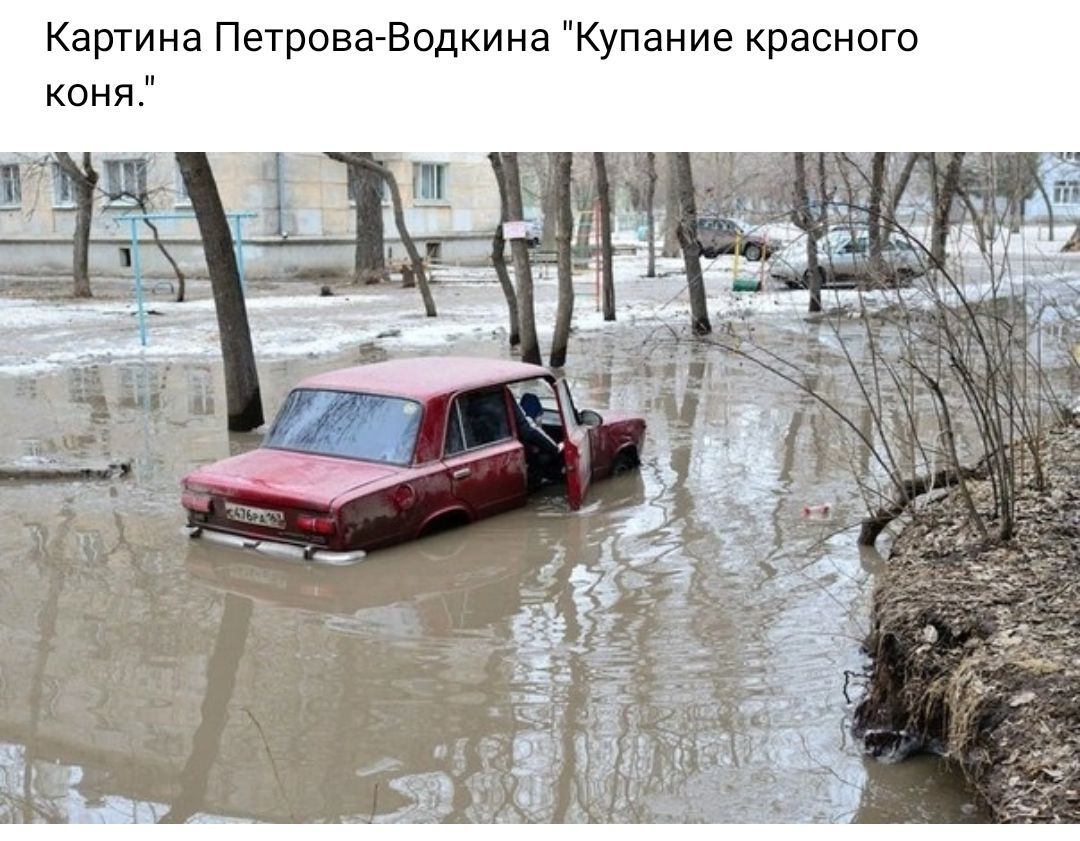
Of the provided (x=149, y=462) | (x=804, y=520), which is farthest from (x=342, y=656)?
(x=149, y=462)

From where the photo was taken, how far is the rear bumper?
781 cm

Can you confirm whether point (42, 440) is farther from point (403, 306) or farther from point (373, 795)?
point (403, 306)

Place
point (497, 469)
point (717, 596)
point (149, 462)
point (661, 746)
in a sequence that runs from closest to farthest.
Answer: point (661, 746) → point (717, 596) → point (497, 469) → point (149, 462)

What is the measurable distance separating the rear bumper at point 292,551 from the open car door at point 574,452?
1793mm

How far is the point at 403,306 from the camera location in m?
27.3

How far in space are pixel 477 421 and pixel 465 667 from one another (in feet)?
9.18

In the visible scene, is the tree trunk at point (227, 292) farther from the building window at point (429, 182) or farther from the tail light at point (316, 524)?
the building window at point (429, 182)

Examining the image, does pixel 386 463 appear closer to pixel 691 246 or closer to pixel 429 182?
pixel 691 246

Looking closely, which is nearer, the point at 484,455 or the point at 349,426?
the point at 349,426

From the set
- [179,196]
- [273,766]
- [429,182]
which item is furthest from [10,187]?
[273,766]

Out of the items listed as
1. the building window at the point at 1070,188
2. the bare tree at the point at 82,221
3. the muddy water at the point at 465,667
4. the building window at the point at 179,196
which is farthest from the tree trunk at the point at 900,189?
the building window at the point at 179,196

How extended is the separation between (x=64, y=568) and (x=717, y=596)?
14.4 feet

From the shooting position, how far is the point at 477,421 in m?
8.80

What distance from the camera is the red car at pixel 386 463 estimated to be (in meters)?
7.87
